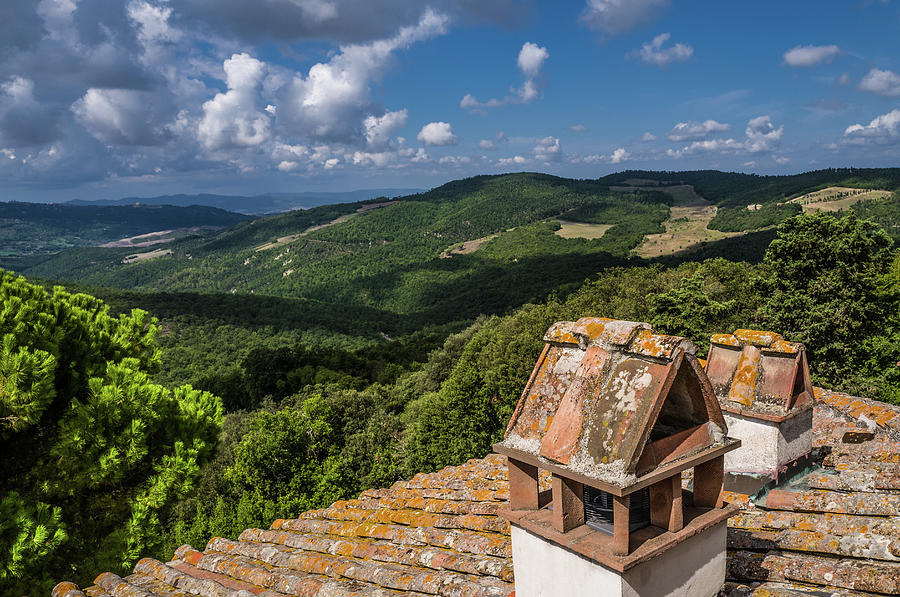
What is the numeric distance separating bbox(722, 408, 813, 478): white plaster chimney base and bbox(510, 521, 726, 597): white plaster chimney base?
2.83 metres

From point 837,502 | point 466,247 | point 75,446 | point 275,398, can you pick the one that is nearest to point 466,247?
point 466,247

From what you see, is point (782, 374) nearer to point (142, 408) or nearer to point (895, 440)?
point (895, 440)

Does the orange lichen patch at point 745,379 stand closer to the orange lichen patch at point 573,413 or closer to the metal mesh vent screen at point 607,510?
the metal mesh vent screen at point 607,510

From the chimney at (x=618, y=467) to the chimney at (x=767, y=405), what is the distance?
9.18 ft

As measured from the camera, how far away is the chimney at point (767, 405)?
6.00 meters

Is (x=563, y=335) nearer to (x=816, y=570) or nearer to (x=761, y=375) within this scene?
(x=816, y=570)

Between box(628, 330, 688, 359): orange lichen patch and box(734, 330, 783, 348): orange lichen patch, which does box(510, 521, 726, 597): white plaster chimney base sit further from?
box(734, 330, 783, 348): orange lichen patch

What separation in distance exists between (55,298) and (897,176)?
191597mm

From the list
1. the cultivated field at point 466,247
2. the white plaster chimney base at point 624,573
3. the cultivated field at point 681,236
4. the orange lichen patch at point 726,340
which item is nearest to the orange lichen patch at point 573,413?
the white plaster chimney base at point 624,573

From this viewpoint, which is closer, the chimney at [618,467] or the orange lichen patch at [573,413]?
the chimney at [618,467]

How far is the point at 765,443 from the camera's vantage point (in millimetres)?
6047

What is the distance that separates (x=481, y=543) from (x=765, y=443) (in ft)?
11.8

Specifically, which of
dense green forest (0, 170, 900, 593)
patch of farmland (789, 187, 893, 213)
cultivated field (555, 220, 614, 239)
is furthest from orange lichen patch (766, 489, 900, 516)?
cultivated field (555, 220, 614, 239)

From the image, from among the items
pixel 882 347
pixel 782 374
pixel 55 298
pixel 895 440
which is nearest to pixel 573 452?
pixel 782 374
